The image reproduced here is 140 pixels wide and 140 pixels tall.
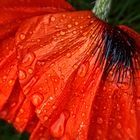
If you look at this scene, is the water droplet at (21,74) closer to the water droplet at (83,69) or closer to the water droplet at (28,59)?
the water droplet at (28,59)

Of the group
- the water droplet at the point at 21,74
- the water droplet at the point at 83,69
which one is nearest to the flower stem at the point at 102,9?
the water droplet at the point at 83,69

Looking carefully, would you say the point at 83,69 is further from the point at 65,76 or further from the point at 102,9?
the point at 102,9

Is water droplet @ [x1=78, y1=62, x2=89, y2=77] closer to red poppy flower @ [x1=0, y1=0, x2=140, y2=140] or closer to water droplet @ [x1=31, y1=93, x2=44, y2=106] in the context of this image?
red poppy flower @ [x1=0, y1=0, x2=140, y2=140]

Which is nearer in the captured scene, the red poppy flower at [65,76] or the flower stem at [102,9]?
the red poppy flower at [65,76]

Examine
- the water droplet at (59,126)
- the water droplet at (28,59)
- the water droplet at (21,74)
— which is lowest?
the water droplet at (59,126)

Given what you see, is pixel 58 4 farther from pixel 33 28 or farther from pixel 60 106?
pixel 60 106

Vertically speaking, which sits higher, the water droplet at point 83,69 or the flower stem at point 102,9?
the flower stem at point 102,9

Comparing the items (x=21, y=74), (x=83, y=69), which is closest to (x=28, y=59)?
(x=21, y=74)
